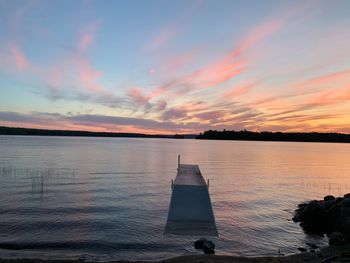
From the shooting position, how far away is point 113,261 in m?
16.3

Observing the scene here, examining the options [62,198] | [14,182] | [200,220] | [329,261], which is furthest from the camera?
[14,182]

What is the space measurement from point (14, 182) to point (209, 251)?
30680 mm

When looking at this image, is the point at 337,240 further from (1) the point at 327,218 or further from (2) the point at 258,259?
(2) the point at 258,259

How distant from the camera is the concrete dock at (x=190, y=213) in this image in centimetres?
2088

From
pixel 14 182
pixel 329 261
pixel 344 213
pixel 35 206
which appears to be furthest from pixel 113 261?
pixel 14 182

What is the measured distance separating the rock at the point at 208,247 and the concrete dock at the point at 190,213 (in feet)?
5.01

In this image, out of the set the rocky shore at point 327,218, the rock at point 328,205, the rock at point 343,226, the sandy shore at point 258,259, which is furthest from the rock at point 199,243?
the rock at point 328,205

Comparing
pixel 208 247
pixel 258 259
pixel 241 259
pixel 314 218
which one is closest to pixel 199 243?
pixel 208 247

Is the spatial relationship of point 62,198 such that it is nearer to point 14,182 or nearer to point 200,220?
point 14,182

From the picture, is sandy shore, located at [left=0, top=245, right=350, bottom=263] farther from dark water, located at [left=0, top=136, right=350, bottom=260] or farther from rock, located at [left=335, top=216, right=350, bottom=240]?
rock, located at [left=335, top=216, right=350, bottom=240]

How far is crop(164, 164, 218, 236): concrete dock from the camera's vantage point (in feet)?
68.5

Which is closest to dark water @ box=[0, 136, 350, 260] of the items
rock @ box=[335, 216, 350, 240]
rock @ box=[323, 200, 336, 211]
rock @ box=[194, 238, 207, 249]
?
rock @ box=[194, 238, 207, 249]

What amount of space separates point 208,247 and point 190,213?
3.85 metres

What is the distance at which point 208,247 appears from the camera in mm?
18719
